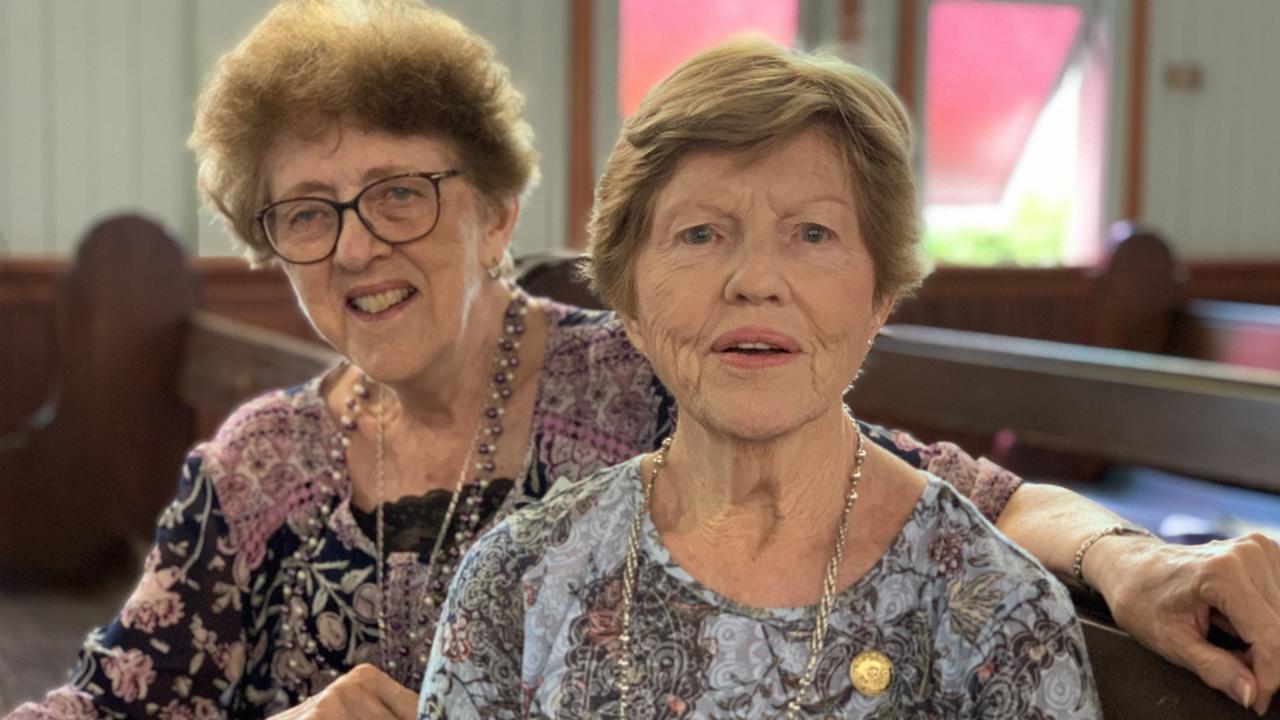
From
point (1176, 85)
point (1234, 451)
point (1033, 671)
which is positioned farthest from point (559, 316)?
point (1176, 85)

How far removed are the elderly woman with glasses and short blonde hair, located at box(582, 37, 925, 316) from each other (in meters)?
0.57

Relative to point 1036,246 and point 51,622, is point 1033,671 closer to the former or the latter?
point 51,622

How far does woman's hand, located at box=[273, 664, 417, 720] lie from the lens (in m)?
1.69

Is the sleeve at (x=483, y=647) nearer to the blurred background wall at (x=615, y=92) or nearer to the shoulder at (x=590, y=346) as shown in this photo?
the shoulder at (x=590, y=346)

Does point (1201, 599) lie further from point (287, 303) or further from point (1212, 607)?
point (287, 303)

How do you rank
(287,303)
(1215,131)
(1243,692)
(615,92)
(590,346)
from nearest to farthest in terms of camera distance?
(1243,692), (590,346), (287,303), (615,92), (1215,131)

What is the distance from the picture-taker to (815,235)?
1.32m

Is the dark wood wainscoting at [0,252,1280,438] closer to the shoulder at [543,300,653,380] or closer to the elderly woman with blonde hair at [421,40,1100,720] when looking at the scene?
the shoulder at [543,300,653,380]

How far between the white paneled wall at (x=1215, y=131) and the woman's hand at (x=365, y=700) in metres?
6.64

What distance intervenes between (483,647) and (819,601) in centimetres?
29

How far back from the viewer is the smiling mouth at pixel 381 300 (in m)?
1.93

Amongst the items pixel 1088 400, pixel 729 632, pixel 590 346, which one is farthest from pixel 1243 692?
pixel 1088 400

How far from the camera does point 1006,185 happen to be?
7.51m

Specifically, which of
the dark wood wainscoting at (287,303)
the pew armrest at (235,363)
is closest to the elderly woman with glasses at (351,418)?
the pew armrest at (235,363)
